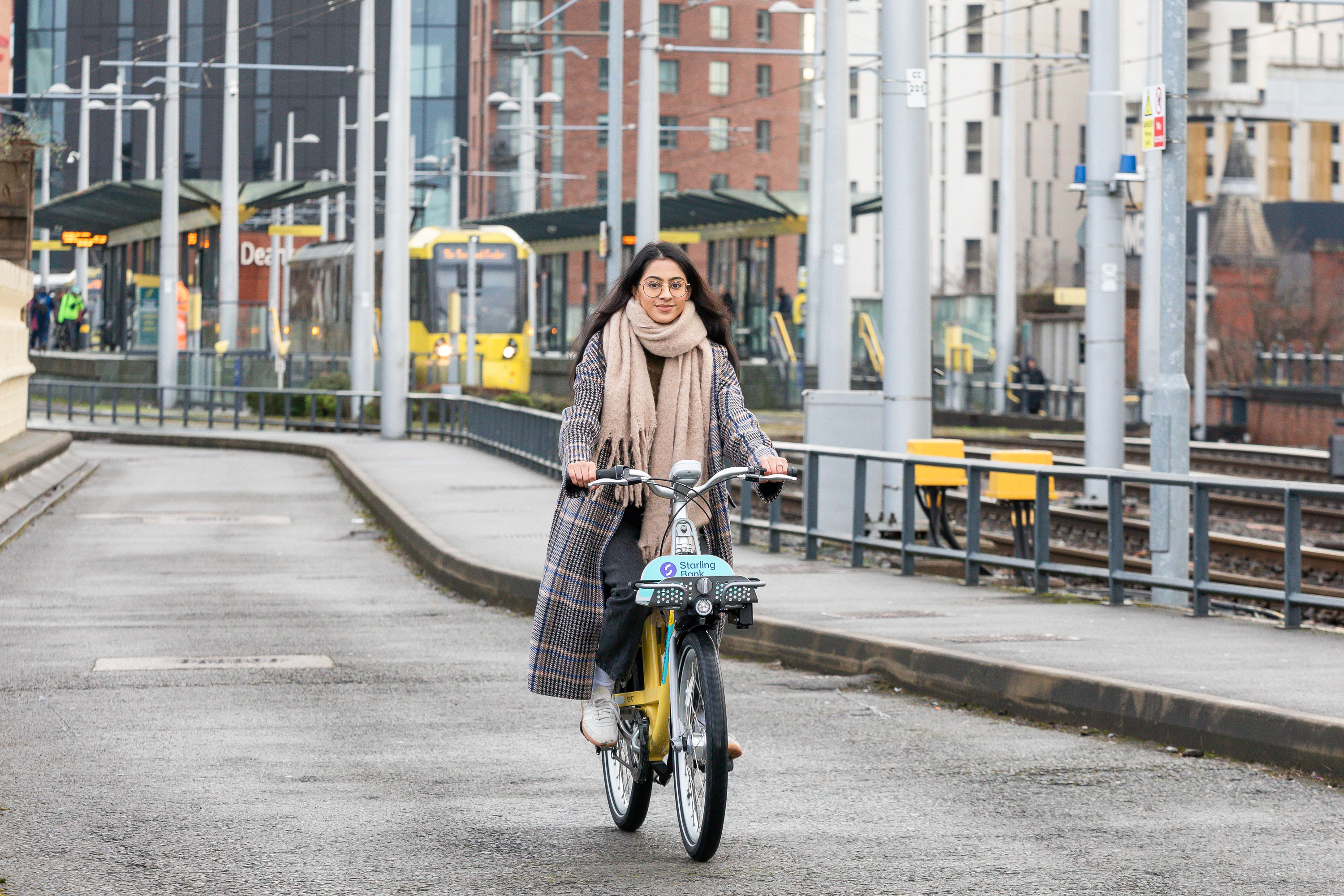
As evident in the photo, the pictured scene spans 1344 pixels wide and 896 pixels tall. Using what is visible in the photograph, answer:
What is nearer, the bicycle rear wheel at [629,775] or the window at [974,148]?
the bicycle rear wheel at [629,775]

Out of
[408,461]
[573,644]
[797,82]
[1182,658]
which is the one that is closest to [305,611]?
[1182,658]

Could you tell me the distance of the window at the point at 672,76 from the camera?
9850 cm

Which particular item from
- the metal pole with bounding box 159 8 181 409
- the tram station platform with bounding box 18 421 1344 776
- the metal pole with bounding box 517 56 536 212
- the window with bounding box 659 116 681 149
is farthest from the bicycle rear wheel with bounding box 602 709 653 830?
the window with bounding box 659 116 681 149

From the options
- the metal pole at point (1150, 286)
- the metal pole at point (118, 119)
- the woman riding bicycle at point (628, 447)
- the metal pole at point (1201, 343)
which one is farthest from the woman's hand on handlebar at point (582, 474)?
the metal pole at point (118, 119)

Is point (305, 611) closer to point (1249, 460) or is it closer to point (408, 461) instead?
point (408, 461)

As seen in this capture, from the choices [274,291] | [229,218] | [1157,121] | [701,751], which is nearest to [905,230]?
[1157,121]

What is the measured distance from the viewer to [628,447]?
6281 millimetres

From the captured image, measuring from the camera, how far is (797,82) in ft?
331

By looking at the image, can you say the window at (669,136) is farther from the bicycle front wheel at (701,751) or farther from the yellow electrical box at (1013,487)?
the bicycle front wheel at (701,751)

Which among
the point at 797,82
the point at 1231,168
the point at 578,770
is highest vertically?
the point at 797,82

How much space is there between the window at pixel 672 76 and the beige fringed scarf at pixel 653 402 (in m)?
93.0

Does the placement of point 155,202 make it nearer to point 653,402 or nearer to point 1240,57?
point 653,402

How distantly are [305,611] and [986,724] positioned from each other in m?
5.47

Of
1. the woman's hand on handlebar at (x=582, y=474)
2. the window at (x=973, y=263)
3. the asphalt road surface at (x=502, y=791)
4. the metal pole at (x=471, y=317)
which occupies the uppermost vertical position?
the window at (x=973, y=263)
